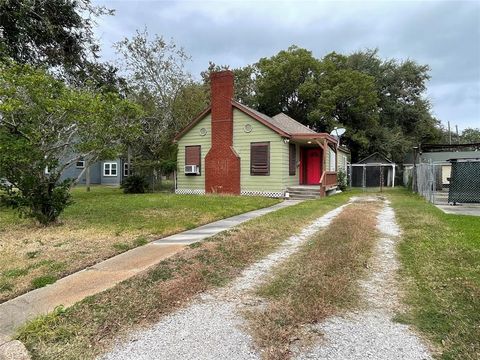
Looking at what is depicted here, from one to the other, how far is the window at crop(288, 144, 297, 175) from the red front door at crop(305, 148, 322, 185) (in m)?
2.08

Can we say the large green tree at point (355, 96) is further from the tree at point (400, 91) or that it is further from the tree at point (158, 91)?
the tree at point (158, 91)

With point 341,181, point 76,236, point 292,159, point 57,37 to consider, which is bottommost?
point 76,236

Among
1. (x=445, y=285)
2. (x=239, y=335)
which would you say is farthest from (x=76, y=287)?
(x=445, y=285)

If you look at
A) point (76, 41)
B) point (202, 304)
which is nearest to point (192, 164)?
point (76, 41)

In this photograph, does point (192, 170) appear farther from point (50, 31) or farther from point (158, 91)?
point (50, 31)

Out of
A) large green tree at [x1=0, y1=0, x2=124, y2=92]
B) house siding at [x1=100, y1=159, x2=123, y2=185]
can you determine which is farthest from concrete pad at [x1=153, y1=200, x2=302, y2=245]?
house siding at [x1=100, y1=159, x2=123, y2=185]

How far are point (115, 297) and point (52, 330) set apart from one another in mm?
765

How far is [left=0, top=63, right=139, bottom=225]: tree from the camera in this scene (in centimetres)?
687

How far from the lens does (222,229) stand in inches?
302

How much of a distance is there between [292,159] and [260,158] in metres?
1.87

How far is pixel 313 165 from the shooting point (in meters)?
19.8

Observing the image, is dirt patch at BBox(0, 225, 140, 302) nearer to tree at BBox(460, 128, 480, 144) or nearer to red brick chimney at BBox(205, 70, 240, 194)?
red brick chimney at BBox(205, 70, 240, 194)

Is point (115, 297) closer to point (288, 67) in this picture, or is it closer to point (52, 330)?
point (52, 330)

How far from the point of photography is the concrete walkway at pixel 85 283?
11.1ft
